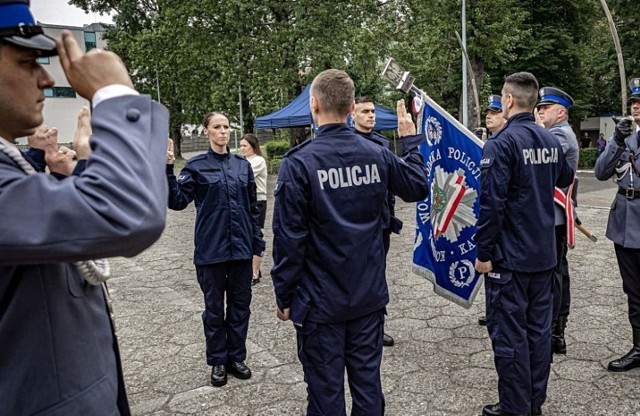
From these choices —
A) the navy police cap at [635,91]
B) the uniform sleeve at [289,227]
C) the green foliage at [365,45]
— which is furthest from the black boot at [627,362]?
the green foliage at [365,45]

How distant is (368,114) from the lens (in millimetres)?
4680

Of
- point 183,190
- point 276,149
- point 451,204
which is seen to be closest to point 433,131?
point 451,204

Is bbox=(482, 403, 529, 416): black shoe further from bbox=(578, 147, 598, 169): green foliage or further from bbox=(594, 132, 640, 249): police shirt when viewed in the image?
bbox=(578, 147, 598, 169): green foliage

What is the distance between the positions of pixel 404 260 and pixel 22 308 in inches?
279

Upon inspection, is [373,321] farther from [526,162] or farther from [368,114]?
[368,114]

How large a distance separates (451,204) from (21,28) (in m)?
3.87

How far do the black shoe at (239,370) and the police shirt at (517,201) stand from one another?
6.60ft

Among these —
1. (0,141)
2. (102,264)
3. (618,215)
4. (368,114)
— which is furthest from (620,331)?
(0,141)

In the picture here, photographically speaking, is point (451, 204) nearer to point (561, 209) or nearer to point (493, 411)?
point (561, 209)

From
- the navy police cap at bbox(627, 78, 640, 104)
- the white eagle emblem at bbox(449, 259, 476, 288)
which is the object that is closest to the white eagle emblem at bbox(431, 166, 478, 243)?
the white eagle emblem at bbox(449, 259, 476, 288)

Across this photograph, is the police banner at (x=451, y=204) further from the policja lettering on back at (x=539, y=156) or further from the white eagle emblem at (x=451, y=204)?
the policja lettering on back at (x=539, y=156)

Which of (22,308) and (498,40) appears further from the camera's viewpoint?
(498,40)

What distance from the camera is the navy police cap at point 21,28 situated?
1.09 metres

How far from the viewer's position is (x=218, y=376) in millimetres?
4066
